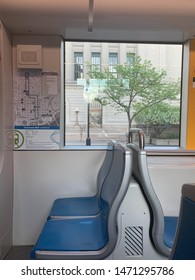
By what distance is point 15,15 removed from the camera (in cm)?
231

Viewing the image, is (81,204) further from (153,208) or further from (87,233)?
(153,208)

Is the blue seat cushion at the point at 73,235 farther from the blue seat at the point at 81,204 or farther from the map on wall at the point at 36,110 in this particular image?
the map on wall at the point at 36,110

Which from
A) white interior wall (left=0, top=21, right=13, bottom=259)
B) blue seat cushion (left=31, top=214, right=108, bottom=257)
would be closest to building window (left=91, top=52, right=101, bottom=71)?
white interior wall (left=0, top=21, right=13, bottom=259)

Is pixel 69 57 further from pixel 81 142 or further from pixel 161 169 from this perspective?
pixel 161 169

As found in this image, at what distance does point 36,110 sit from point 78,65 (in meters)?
0.76

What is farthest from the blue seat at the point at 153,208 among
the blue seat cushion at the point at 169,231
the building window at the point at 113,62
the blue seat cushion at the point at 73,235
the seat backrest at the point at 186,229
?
the building window at the point at 113,62

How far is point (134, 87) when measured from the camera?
3320 millimetres

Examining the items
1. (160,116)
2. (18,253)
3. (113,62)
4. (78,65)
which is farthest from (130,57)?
(18,253)

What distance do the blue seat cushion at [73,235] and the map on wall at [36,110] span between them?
99cm

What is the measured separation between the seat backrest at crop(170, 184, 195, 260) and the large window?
8.17 feet

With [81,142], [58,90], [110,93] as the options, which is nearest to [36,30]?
[58,90]

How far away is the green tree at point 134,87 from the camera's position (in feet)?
10.8

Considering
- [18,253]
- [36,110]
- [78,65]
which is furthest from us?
[78,65]

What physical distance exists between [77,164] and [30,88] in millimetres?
979
